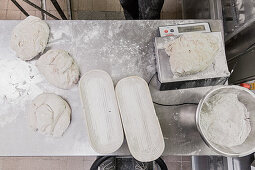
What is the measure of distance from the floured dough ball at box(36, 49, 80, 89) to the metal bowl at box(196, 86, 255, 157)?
658mm

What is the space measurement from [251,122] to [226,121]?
0.12 metres

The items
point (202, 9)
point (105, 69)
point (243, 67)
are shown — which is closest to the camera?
point (105, 69)

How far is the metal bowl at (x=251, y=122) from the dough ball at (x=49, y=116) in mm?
659

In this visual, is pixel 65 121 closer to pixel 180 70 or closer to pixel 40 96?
pixel 40 96

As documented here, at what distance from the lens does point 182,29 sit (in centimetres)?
119

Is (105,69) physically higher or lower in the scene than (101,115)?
higher

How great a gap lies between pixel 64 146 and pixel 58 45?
21.8 inches

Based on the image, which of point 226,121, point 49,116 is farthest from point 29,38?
point 226,121

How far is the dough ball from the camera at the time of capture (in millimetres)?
1108

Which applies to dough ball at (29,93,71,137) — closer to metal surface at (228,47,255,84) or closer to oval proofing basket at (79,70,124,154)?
oval proofing basket at (79,70,124,154)

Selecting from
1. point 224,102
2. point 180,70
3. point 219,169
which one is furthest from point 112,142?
point 219,169

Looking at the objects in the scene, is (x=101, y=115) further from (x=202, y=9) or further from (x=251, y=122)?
(x=202, y=9)

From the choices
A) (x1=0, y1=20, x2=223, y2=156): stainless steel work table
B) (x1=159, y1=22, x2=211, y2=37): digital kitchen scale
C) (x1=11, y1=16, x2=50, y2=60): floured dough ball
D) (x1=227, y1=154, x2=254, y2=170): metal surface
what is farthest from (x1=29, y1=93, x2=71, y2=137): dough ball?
(x1=227, y1=154, x2=254, y2=170): metal surface

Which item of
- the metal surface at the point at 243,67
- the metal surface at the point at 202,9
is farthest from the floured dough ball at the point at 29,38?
the metal surface at the point at 243,67
